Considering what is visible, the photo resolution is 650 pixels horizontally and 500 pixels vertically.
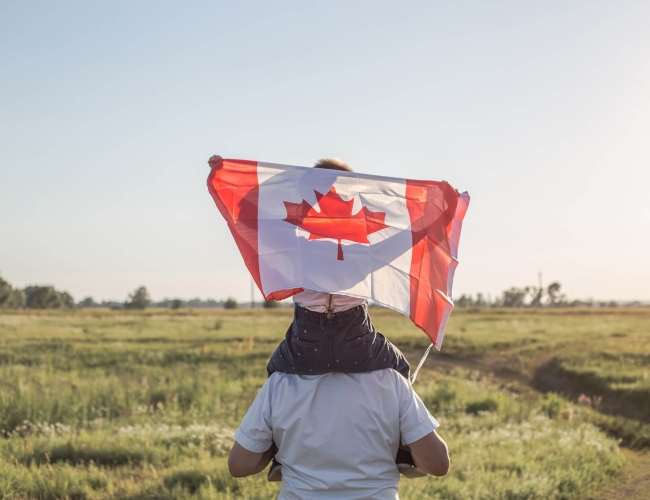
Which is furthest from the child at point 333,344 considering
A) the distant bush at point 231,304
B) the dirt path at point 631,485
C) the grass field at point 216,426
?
the distant bush at point 231,304

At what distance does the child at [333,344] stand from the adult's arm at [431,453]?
90 millimetres

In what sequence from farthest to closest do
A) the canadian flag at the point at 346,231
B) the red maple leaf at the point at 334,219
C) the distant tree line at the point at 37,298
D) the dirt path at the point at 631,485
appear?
1. the distant tree line at the point at 37,298
2. the dirt path at the point at 631,485
3. the red maple leaf at the point at 334,219
4. the canadian flag at the point at 346,231

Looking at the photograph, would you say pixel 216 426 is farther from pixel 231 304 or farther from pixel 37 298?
pixel 37 298

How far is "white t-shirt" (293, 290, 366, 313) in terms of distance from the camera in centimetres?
269

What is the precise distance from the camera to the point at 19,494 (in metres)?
5.98

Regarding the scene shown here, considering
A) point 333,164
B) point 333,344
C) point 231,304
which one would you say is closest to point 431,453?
point 333,344

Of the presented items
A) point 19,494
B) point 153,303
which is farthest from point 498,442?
point 153,303

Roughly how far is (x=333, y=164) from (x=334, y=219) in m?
0.29

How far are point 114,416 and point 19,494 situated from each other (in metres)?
5.10

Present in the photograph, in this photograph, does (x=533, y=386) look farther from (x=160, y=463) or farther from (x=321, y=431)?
(x=321, y=431)

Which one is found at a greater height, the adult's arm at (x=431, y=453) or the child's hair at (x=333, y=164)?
the child's hair at (x=333, y=164)

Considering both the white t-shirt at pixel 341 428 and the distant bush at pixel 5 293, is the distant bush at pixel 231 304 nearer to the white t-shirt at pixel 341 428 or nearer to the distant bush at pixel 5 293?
the distant bush at pixel 5 293

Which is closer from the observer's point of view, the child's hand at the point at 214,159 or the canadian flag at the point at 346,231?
the canadian flag at the point at 346,231

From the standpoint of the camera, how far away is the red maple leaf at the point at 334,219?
2953 millimetres
